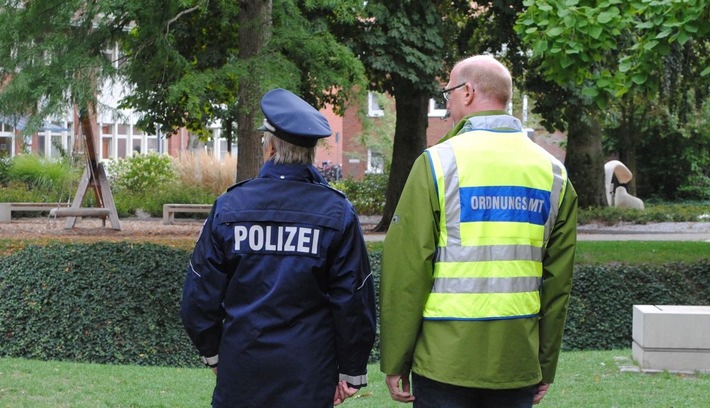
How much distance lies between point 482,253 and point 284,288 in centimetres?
75

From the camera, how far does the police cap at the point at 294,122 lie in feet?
12.7

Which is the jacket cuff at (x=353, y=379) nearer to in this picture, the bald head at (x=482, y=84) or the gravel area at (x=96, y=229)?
the bald head at (x=482, y=84)

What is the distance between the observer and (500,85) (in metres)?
3.80

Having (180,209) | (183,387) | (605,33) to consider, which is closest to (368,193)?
(180,209)

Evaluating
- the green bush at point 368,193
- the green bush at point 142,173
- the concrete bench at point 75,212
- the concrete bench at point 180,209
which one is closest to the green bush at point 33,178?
the green bush at point 142,173

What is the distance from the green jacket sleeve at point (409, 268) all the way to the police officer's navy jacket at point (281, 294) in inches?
7.4

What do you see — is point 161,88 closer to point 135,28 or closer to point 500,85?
point 135,28

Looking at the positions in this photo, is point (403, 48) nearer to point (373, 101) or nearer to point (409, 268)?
point (373, 101)

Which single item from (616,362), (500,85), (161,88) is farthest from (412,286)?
(161,88)

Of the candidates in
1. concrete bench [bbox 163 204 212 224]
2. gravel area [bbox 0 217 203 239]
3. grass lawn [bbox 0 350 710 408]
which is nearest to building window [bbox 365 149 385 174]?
gravel area [bbox 0 217 203 239]

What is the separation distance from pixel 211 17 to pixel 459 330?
1121 cm

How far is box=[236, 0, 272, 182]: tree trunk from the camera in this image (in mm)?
10812

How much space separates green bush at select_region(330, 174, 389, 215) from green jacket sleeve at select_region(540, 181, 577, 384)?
980 inches

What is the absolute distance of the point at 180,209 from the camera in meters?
23.2
